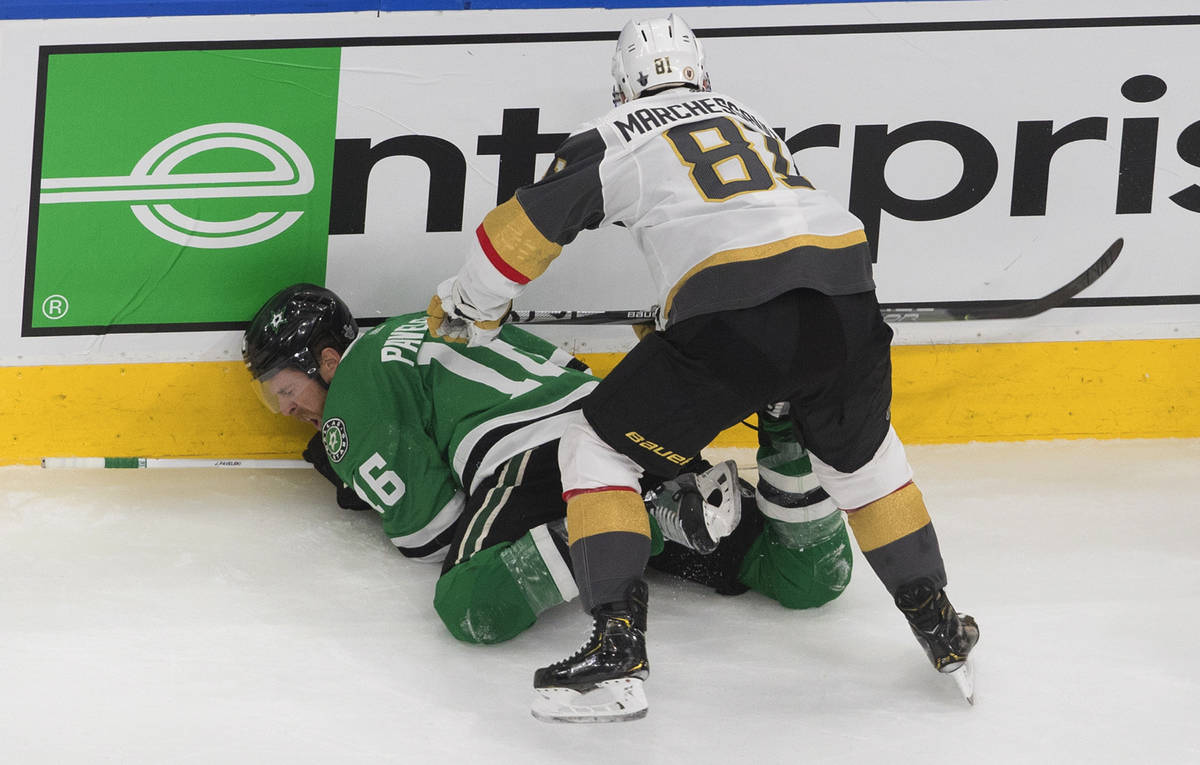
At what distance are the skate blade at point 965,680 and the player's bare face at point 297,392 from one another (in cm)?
146

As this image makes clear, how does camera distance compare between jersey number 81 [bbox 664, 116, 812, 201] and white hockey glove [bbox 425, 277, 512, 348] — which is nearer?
jersey number 81 [bbox 664, 116, 812, 201]

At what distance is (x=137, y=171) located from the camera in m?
2.85

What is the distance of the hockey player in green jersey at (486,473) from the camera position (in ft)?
7.04

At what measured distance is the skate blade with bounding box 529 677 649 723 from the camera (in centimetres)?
178

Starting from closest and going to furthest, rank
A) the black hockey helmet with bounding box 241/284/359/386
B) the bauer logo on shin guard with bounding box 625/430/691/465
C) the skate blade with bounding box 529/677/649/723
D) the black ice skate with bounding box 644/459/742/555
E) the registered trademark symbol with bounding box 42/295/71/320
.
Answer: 1. the skate blade with bounding box 529/677/649/723
2. the bauer logo on shin guard with bounding box 625/430/691/465
3. the black ice skate with bounding box 644/459/742/555
4. the black hockey helmet with bounding box 241/284/359/386
5. the registered trademark symbol with bounding box 42/295/71/320

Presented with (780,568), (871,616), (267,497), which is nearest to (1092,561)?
(871,616)

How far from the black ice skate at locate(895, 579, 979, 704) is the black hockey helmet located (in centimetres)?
139

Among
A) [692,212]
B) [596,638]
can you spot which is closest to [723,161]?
[692,212]

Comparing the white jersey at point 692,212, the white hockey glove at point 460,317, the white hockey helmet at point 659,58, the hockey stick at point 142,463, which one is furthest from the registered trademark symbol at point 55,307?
the white hockey helmet at point 659,58

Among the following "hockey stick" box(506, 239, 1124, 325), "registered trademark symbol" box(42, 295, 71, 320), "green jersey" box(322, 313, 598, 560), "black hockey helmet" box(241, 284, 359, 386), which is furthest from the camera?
"hockey stick" box(506, 239, 1124, 325)

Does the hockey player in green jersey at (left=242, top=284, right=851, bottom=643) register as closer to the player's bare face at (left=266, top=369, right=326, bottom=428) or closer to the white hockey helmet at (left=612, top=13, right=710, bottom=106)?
the player's bare face at (left=266, top=369, right=326, bottom=428)

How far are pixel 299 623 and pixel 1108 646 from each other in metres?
1.44

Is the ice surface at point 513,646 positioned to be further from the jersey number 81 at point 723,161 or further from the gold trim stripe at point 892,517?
the jersey number 81 at point 723,161

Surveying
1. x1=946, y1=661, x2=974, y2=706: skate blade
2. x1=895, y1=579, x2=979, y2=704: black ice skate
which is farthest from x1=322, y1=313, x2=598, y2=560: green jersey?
x1=946, y1=661, x2=974, y2=706: skate blade
